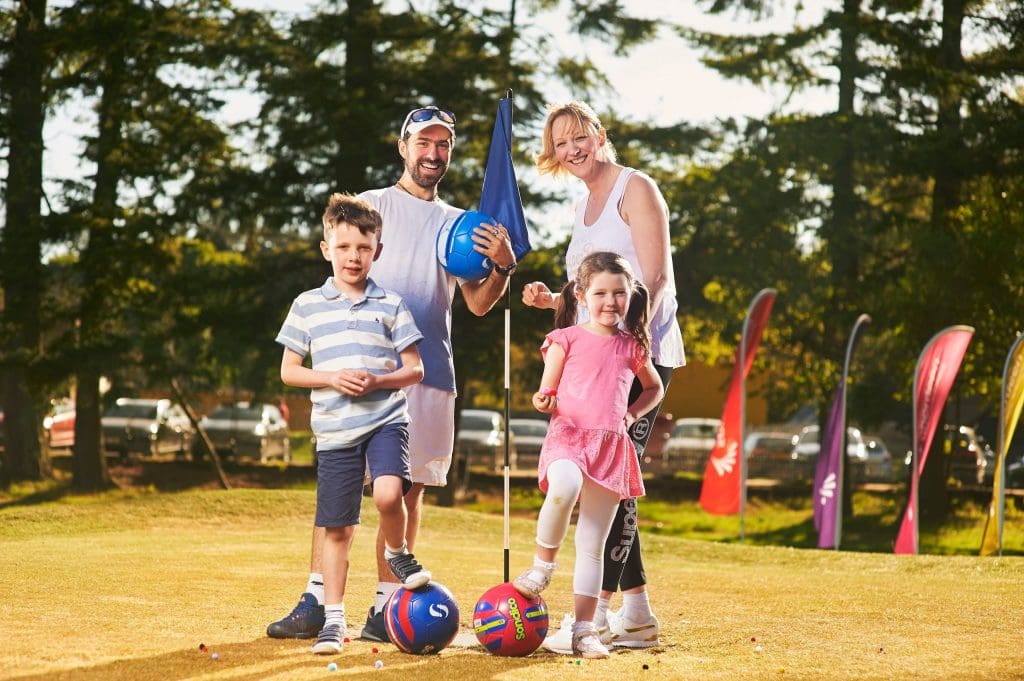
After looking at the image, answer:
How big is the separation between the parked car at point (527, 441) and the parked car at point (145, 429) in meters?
8.27

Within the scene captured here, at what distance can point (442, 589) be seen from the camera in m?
5.48

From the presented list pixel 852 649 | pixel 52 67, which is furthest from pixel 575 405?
pixel 52 67

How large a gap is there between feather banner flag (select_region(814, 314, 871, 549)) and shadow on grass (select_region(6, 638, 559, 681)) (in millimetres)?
11471

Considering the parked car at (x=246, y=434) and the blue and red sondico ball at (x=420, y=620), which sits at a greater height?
the blue and red sondico ball at (x=420, y=620)

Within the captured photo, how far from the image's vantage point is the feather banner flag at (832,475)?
53.4ft

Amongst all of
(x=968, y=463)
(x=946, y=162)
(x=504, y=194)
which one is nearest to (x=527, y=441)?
(x=968, y=463)

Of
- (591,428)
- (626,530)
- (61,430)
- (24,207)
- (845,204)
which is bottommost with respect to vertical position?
(61,430)

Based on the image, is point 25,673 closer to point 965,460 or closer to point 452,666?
point 452,666

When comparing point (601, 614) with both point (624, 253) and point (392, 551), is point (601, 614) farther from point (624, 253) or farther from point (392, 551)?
point (624, 253)

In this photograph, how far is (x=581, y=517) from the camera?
17.9 feet

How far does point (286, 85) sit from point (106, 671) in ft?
59.2

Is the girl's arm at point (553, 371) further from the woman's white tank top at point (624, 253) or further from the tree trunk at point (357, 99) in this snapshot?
the tree trunk at point (357, 99)

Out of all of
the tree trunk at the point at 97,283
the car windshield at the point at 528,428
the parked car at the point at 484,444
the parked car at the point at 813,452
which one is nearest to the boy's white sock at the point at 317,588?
the tree trunk at the point at 97,283

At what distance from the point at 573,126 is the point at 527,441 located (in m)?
26.5
